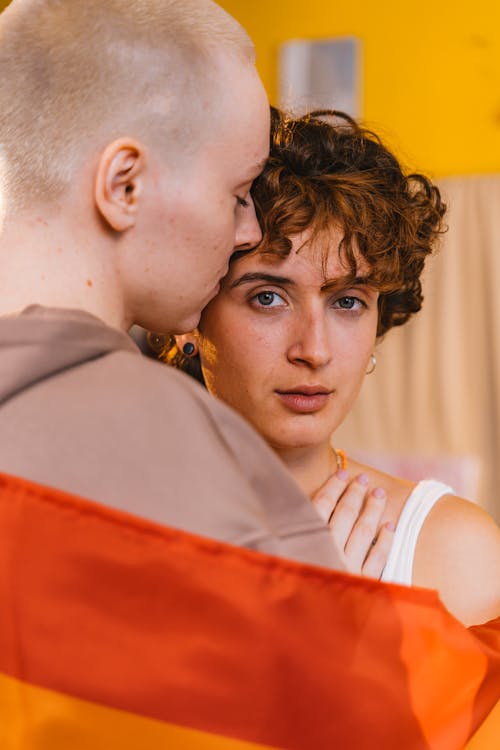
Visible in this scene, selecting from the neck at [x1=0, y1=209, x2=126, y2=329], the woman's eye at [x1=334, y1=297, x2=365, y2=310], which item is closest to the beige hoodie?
the neck at [x1=0, y1=209, x2=126, y2=329]

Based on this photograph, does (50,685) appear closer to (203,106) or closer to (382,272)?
(203,106)

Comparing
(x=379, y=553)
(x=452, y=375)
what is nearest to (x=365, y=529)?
(x=379, y=553)

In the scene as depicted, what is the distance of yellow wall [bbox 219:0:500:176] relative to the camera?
3566 millimetres

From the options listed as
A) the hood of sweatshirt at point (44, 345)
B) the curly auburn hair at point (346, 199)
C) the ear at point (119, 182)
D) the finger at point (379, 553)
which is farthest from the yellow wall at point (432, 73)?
the hood of sweatshirt at point (44, 345)

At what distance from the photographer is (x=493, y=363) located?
3572 mm

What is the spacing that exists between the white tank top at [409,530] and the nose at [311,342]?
0.27 metres

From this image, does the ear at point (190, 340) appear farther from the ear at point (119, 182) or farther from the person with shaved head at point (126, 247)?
the ear at point (119, 182)

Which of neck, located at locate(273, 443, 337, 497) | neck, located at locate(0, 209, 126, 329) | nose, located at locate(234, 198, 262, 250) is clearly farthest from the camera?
neck, located at locate(273, 443, 337, 497)

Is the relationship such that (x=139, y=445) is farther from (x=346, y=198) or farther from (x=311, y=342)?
(x=346, y=198)

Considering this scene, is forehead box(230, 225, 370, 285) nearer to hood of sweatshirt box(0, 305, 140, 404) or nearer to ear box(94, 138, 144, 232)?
ear box(94, 138, 144, 232)

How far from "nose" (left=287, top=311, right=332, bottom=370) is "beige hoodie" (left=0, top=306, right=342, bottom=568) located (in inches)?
24.1

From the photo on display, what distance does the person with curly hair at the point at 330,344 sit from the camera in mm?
1463

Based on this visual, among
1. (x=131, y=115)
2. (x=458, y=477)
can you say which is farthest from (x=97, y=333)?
(x=458, y=477)

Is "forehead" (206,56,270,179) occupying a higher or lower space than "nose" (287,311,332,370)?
higher
